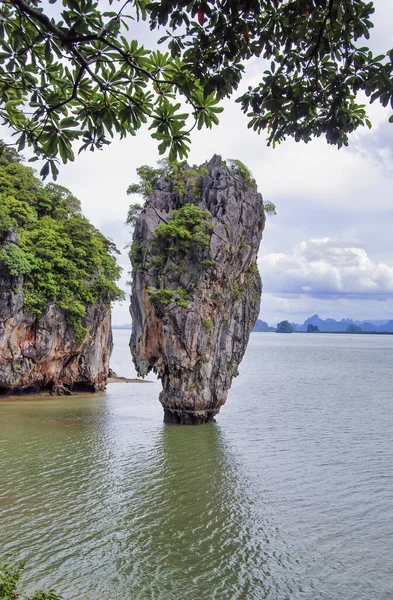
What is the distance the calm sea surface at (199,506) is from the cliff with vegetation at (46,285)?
467 cm

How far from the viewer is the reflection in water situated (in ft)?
28.7

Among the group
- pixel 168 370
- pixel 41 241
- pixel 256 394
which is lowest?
pixel 256 394

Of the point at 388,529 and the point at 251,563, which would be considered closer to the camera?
the point at 251,563

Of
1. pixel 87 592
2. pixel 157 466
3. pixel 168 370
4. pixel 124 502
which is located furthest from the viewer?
pixel 168 370

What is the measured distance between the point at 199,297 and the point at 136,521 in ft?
39.7

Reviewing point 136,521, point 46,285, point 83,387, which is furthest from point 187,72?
point 83,387

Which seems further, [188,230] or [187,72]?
[188,230]

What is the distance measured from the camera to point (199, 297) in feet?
70.9

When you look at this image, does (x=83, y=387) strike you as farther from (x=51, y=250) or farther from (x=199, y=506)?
(x=199, y=506)

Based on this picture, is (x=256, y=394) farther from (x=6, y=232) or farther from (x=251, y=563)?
(x=251, y=563)

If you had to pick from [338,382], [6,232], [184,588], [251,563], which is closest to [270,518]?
[251,563]

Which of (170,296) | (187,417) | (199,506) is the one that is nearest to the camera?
A: (199,506)

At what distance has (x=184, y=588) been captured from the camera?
8.52m

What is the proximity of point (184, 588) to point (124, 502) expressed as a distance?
445cm
